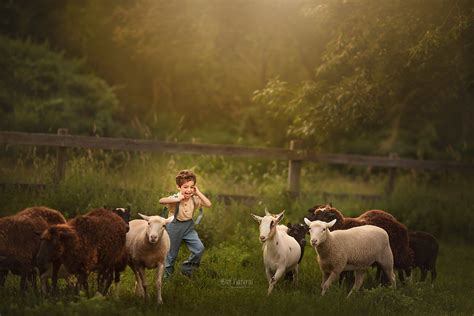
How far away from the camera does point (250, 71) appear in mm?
33750

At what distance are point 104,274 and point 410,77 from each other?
34.6ft

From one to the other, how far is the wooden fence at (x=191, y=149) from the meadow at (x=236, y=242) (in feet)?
1.24

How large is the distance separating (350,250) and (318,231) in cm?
65

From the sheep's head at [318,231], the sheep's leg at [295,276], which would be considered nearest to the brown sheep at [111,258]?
the sheep's head at [318,231]

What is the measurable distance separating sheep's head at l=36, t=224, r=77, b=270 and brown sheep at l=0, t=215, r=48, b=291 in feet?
0.85

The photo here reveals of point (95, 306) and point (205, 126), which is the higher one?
point (205, 126)

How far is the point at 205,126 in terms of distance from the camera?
31.9 m

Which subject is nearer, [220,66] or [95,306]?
[95,306]

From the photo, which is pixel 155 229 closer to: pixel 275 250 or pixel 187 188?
pixel 187 188

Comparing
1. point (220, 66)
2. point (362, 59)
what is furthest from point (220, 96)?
point (362, 59)

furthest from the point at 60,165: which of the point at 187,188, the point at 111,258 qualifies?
the point at 111,258

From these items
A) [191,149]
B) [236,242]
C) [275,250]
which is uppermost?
[191,149]

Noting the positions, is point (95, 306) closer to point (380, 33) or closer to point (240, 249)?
point (240, 249)

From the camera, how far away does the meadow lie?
8.40 m
